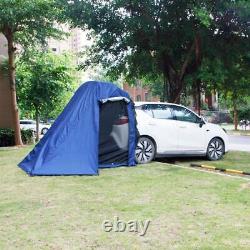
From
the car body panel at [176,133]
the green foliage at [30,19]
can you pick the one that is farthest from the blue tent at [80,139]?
the green foliage at [30,19]

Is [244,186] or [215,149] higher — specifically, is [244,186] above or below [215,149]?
below

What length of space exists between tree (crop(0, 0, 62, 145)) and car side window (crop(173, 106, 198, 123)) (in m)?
5.81

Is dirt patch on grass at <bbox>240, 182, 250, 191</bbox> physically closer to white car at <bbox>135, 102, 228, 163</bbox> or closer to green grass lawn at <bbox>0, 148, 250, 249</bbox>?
green grass lawn at <bbox>0, 148, 250, 249</bbox>

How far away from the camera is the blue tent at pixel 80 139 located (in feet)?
30.5

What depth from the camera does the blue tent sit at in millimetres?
9289

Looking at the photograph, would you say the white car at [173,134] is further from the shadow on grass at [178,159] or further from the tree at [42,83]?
the tree at [42,83]

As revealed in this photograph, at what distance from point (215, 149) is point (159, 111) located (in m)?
2.00

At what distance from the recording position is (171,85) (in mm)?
14742

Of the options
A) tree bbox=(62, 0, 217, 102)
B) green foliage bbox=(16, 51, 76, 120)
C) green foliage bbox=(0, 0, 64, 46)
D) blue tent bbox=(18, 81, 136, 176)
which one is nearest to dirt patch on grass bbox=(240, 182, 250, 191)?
blue tent bbox=(18, 81, 136, 176)

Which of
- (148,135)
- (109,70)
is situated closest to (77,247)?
(148,135)

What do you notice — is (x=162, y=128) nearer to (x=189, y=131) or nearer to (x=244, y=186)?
(x=189, y=131)

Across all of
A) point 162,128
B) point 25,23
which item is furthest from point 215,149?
point 25,23

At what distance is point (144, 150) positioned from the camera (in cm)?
1084

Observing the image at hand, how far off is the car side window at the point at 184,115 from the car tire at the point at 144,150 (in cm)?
110
